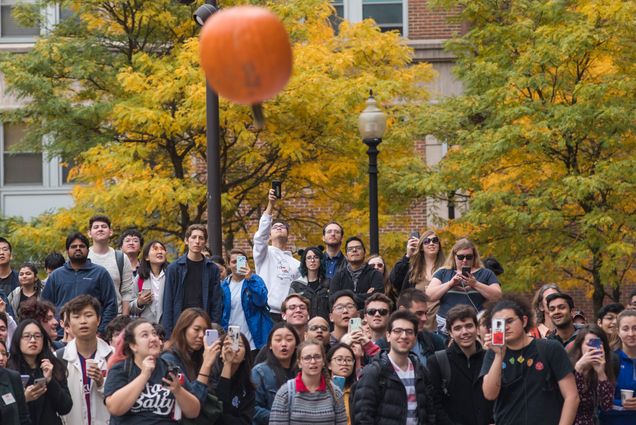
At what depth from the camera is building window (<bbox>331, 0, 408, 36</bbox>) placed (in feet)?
95.2

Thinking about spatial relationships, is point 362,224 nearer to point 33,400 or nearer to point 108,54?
point 108,54

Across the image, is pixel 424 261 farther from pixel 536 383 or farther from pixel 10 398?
pixel 10 398

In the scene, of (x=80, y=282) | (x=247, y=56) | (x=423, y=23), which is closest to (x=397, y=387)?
(x=80, y=282)

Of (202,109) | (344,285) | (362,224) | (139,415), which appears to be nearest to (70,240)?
(344,285)

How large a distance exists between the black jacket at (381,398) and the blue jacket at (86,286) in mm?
3468

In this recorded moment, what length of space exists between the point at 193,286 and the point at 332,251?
197 centimetres

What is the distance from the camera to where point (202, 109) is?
1961 cm

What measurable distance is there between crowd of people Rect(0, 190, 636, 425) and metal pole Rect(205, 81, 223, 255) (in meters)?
3.13

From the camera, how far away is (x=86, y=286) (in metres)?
12.6

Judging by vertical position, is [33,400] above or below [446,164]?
below

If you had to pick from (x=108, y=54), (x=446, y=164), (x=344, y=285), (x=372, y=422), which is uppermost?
(x=108, y=54)

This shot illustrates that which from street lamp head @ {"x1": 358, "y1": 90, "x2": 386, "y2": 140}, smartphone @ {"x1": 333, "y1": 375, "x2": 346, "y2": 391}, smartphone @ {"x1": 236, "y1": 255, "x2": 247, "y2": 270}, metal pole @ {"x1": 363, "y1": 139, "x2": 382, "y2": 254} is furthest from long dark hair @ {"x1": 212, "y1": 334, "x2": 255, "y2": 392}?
street lamp head @ {"x1": 358, "y1": 90, "x2": 386, "y2": 140}

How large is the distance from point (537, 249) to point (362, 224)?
2.85 meters

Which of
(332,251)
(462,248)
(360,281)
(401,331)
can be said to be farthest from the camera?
(332,251)
